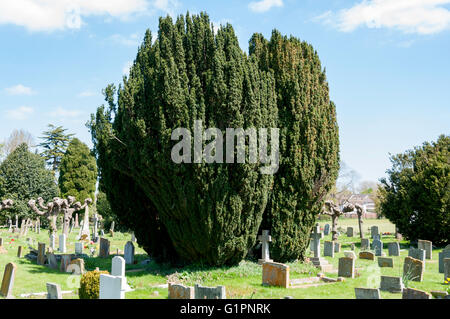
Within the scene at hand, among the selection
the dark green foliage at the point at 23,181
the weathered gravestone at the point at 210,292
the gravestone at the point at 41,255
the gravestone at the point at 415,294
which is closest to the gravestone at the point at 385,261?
the gravestone at the point at 415,294

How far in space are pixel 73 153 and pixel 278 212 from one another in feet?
105

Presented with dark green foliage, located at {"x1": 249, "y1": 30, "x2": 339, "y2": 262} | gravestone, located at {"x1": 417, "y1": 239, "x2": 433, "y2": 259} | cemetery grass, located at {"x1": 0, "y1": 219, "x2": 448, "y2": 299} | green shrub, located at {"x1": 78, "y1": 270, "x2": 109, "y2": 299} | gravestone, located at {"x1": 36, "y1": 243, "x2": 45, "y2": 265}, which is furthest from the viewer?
gravestone, located at {"x1": 417, "y1": 239, "x2": 433, "y2": 259}

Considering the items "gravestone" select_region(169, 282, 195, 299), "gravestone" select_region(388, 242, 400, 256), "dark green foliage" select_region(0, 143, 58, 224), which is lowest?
"gravestone" select_region(388, 242, 400, 256)

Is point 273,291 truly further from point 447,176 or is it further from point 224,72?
point 447,176

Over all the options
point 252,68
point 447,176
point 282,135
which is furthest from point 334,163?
point 447,176

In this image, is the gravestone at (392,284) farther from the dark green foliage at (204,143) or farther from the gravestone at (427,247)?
the gravestone at (427,247)

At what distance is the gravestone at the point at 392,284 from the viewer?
10.2 m

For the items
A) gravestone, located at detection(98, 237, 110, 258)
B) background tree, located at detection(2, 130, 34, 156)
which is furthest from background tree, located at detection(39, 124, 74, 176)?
gravestone, located at detection(98, 237, 110, 258)

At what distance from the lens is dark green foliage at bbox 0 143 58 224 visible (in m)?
35.9

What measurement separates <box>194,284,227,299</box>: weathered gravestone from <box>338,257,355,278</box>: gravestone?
6.22 m

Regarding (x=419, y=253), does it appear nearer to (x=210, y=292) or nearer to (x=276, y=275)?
(x=276, y=275)

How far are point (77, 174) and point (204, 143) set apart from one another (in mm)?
31294

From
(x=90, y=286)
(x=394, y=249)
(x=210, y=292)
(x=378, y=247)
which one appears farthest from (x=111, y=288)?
(x=394, y=249)

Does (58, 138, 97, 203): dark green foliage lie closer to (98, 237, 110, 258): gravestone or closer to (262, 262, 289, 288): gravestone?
(98, 237, 110, 258): gravestone
